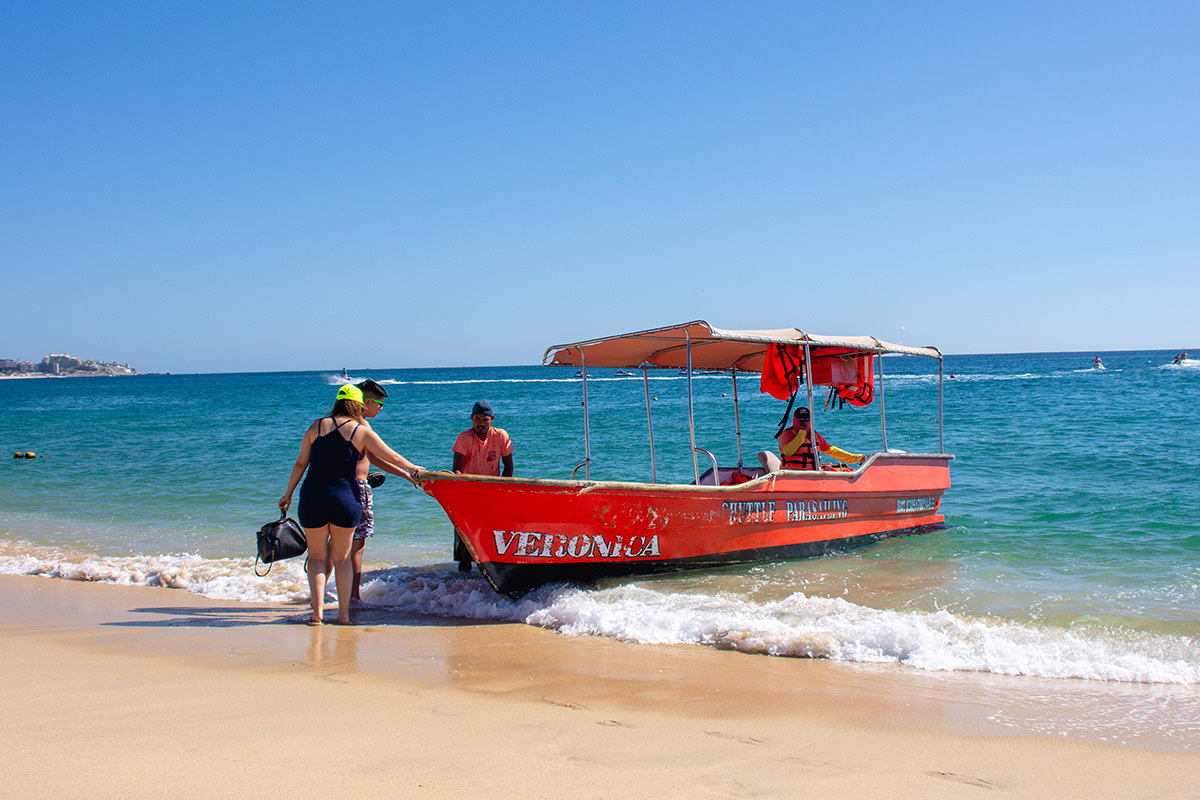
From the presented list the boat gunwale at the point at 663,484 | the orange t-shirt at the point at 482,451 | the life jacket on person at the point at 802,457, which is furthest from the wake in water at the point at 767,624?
the life jacket on person at the point at 802,457

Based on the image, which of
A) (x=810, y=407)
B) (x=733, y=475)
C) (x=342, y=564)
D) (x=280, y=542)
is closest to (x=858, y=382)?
(x=810, y=407)

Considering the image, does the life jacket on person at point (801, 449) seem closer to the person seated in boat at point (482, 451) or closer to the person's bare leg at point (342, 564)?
the person seated in boat at point (482, 451)

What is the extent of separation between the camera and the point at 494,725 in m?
3.69

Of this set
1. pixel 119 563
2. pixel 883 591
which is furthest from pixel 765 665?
pixel 119 563

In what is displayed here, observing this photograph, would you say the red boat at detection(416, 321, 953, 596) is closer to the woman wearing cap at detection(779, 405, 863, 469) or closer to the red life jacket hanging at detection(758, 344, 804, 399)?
the red life jacket hanging at detection(758, 344, 804, 399)

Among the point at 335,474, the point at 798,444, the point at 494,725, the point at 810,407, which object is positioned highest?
the point at 810,407

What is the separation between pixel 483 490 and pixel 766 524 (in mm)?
3272

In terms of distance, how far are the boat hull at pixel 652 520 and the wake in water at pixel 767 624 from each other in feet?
1.00

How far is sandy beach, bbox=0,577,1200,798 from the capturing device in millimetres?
3045

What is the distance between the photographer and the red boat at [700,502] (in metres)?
6.19

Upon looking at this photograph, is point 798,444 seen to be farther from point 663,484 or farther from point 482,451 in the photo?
point 482,451

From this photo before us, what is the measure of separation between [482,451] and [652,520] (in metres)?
Result: 1.59

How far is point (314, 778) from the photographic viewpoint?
300 cm

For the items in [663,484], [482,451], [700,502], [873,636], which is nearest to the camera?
[873,636]
